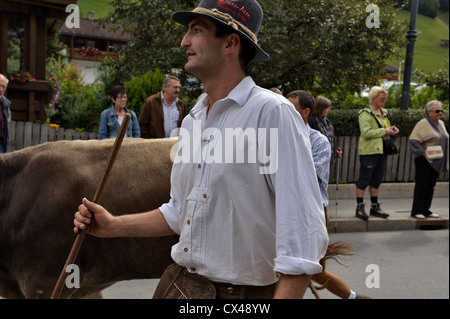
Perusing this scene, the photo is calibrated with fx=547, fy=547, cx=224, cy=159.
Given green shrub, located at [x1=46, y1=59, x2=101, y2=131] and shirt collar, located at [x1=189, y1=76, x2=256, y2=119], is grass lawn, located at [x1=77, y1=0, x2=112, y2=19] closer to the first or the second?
green shrub, located at [x1=46, y1=59, x2=101, y2=131]

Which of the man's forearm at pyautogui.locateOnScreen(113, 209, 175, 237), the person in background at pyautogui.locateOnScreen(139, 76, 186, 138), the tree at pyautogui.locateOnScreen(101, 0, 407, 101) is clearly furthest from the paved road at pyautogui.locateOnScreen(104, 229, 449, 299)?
the tree at pyautogui.locateOnScreen(101, 0, 407, 101)

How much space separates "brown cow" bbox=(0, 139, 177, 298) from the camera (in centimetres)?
354

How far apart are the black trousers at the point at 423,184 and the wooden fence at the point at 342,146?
143 centimetres

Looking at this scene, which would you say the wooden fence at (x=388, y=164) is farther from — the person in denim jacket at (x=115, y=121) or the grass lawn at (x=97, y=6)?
the grass lawn at (x=97, y=6)

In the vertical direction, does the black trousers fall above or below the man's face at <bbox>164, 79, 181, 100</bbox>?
below

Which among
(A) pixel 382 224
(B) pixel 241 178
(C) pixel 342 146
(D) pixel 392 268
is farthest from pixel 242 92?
(C) pixel 342 146

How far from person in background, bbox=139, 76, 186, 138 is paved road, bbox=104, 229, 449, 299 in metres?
2.32

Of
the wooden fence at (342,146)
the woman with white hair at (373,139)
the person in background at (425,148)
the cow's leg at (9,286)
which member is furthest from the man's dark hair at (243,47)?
the wooden fence at (342,146)

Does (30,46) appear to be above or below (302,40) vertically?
below

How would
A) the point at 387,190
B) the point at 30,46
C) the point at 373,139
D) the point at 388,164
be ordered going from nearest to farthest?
the point at 373,139 → the point at 387,190 → the point at 388,164 → the point at 30,46

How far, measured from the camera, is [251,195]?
181cm

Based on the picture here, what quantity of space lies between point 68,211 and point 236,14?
6.89 ft

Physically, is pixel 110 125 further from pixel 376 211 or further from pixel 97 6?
pixel 97 6

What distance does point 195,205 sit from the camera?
1.92m
